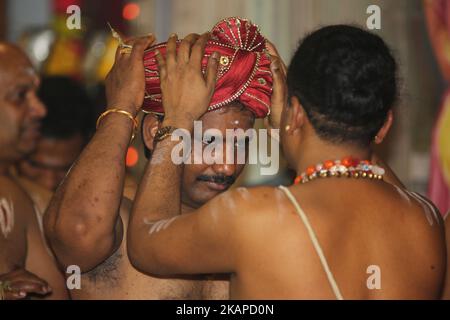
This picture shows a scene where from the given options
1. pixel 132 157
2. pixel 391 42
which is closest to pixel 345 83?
pixel 391 42

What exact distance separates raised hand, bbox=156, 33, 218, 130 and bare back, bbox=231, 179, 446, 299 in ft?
1.47

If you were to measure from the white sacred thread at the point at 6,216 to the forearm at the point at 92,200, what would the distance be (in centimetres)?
108

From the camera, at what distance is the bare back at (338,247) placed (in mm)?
1940

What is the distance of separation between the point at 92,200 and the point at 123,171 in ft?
0.44

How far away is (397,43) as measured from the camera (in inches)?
192

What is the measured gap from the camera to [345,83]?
2002 mm

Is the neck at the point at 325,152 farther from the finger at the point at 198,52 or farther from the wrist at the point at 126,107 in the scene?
the wrist at the point at 126,107

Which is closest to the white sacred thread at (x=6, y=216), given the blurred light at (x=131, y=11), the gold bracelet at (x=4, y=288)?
the gold bracelet at (x=4, y=288)

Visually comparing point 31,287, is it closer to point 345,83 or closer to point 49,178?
point 345,83

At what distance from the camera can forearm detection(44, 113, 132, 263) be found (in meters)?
2.29

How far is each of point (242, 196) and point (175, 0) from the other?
4228 millimetres

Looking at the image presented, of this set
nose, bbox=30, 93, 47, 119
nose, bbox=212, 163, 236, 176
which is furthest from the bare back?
nose, bbox=30, 93, 47, 119

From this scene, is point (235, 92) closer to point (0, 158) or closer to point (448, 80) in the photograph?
point (0, 158)
